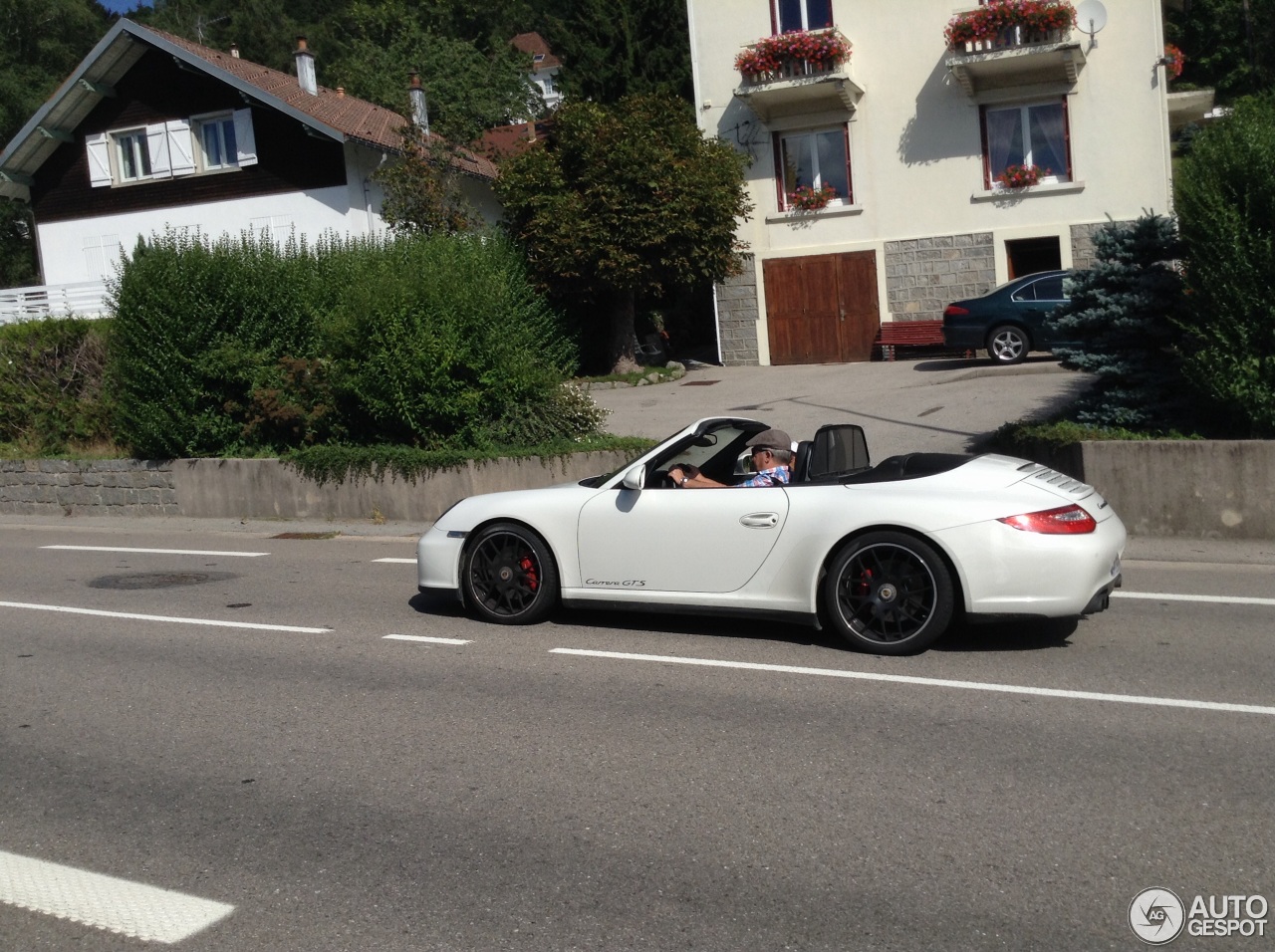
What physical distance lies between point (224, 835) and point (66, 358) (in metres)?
17.3

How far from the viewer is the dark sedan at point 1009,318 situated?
21219mm

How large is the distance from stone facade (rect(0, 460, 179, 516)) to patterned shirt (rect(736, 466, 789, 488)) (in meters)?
11.4

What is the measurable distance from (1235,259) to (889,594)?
5.97 meters

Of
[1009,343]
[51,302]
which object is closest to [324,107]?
[51,302]

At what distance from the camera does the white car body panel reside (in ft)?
22.6

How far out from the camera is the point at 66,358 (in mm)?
20141

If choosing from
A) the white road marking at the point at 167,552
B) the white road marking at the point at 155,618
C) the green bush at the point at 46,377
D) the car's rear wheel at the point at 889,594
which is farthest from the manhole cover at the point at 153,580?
the green bush at the point at 46,377

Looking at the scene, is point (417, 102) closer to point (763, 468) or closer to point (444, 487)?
point (444, 487)

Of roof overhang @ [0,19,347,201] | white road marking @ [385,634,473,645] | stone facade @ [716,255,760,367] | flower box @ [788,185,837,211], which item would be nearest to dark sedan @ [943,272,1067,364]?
flower box @ [788,185,837,211]

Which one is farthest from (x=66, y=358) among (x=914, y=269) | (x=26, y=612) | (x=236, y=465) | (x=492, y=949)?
(x=492, y=949)

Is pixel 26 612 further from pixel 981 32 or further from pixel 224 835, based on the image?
pixel 981 32

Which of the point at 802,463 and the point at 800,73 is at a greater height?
the point at 800,73

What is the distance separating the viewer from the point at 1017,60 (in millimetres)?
24188

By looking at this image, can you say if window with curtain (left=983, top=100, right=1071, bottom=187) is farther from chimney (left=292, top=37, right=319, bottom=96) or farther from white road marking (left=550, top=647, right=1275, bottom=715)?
white road marking (left=550, top=647, right=1275, bottom=715)
